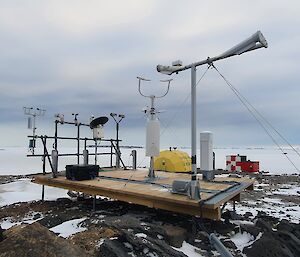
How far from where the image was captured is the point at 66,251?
3678 millimetres

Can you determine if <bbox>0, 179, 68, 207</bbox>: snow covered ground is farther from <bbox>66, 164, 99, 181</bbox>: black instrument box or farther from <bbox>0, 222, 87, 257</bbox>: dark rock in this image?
<bbox>0, 222, 87, 257</bbox>: dark rock

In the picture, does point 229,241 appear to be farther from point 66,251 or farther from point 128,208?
point 66,251

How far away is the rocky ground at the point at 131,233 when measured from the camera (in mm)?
3826

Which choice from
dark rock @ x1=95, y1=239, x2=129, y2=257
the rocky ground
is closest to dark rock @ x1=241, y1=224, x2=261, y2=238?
the rocky ground

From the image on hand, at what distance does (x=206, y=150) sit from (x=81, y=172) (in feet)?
12.3

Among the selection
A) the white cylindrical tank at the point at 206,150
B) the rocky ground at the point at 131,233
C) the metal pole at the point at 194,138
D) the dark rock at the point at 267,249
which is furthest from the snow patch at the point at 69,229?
the white cylindrical tank at the point at 206,150

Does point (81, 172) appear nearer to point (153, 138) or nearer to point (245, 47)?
point (153, 138)

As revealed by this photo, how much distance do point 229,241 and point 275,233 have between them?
1058 mm

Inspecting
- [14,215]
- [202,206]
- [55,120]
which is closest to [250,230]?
[202,206]

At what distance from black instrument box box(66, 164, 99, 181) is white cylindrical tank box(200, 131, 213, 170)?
3.35 m

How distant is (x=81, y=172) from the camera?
841 centimetres

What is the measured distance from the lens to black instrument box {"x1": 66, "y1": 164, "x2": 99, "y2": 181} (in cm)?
838

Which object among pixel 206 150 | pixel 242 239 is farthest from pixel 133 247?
pixel 206 150

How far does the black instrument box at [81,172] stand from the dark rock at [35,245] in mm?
4414
